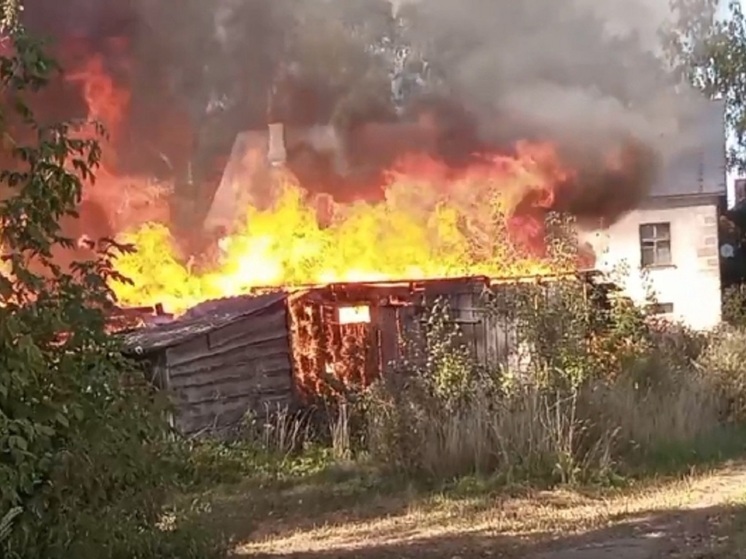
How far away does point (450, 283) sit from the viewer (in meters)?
17.0

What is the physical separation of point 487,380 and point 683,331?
Result: 5257 millimetres

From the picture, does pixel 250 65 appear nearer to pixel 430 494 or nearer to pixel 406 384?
pixel 406 384

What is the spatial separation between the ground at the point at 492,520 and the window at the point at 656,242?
15777 millimetres

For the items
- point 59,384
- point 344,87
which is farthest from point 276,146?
point 59,384

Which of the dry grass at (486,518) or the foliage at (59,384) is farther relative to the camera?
the dry grass at (486,518)

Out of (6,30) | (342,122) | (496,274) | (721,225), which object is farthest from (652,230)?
(6,30)

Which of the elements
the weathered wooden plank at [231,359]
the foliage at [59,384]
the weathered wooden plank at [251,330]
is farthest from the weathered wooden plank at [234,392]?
the foliage at [59,384]

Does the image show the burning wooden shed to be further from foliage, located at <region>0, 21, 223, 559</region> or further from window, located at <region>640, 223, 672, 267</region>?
window, located at <region>640, 223, 672, 267</region>

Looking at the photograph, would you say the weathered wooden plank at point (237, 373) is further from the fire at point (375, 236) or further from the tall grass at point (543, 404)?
the fire at point (375, 236)

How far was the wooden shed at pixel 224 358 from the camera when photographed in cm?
1466

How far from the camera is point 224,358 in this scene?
1552 centimetres

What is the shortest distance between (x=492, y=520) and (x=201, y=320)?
22.6 ft

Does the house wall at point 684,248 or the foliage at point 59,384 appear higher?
the house wall at point 684,248

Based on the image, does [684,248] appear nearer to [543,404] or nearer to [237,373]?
[237,373]
